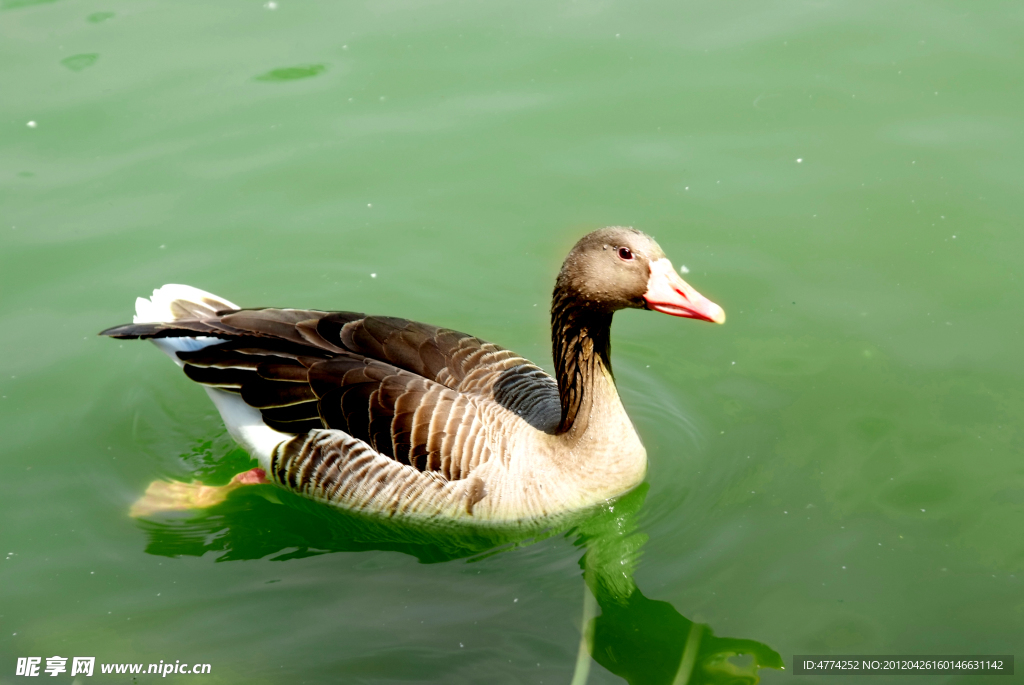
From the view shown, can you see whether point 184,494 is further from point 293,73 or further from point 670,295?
Result: point 293,73

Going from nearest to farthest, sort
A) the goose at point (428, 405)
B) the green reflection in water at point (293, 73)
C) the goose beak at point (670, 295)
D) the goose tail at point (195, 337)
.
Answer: the goose beak at point (670, 295) → the goose at point (428, 405) → the goose tail at point (195, 337) → the green reflection in water at point (293, 73)

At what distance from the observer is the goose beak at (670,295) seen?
5.67m

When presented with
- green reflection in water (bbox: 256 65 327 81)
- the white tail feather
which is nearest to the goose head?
the white tail feather

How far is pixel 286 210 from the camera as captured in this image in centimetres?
907

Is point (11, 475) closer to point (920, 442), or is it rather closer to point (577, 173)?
point (577, 173)

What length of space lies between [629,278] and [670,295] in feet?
0.85

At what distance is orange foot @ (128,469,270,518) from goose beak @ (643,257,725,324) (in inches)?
125

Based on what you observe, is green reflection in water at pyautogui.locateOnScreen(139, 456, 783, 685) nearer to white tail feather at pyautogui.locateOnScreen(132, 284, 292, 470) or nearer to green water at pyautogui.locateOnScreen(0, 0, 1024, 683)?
green water at pyautogui.locateOnScreen(0, 0, 1024, 683)

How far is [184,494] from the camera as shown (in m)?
6.82

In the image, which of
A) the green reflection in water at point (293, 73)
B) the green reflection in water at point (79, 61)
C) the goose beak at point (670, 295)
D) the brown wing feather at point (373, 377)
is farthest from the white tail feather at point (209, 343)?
the green reflection in water at point (79, 61)

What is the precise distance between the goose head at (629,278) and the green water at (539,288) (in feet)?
5.10

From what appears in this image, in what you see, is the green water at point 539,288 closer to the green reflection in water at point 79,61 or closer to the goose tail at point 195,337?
the green reflection in water at point 79,61

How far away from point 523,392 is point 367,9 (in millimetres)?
6362

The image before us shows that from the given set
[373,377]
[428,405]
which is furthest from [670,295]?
[373,377]
